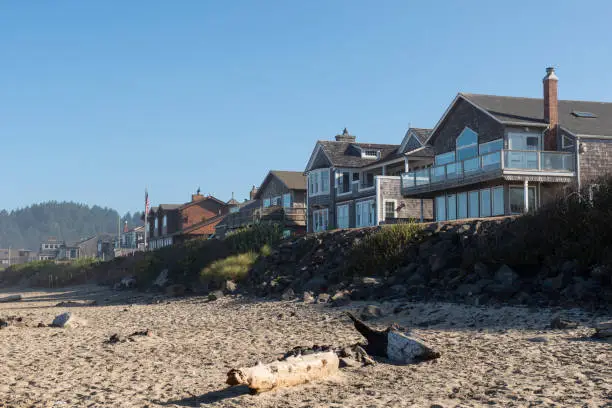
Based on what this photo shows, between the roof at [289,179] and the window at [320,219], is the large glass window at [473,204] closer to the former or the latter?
the window at [320,219]

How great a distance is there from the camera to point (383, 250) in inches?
968

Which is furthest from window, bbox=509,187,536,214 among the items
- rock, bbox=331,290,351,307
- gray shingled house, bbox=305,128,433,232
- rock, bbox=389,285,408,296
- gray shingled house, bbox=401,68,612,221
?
rock, bbox=331,290,351,307

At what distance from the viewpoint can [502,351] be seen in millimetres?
12344

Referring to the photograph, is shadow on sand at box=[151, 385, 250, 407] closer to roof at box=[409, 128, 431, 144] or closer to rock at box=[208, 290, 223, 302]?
rock at box=[208, 290, 223, 302]

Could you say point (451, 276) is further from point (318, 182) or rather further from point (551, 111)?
point (318, 182)

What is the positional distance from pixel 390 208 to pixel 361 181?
24.9 ft

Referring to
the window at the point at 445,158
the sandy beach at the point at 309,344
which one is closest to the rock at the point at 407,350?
the sandy beach at the point at 309,344

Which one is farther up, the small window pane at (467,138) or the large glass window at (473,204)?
the small window pane at (467,138)

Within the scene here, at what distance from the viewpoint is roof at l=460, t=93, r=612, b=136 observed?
35.2m

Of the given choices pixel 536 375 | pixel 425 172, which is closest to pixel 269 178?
pixel 425 172

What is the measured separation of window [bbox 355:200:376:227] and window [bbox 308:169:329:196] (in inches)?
210

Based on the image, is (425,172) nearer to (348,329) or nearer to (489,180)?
(489,180)

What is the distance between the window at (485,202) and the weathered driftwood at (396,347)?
78.2 ft

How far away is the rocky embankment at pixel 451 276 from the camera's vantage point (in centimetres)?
1712
